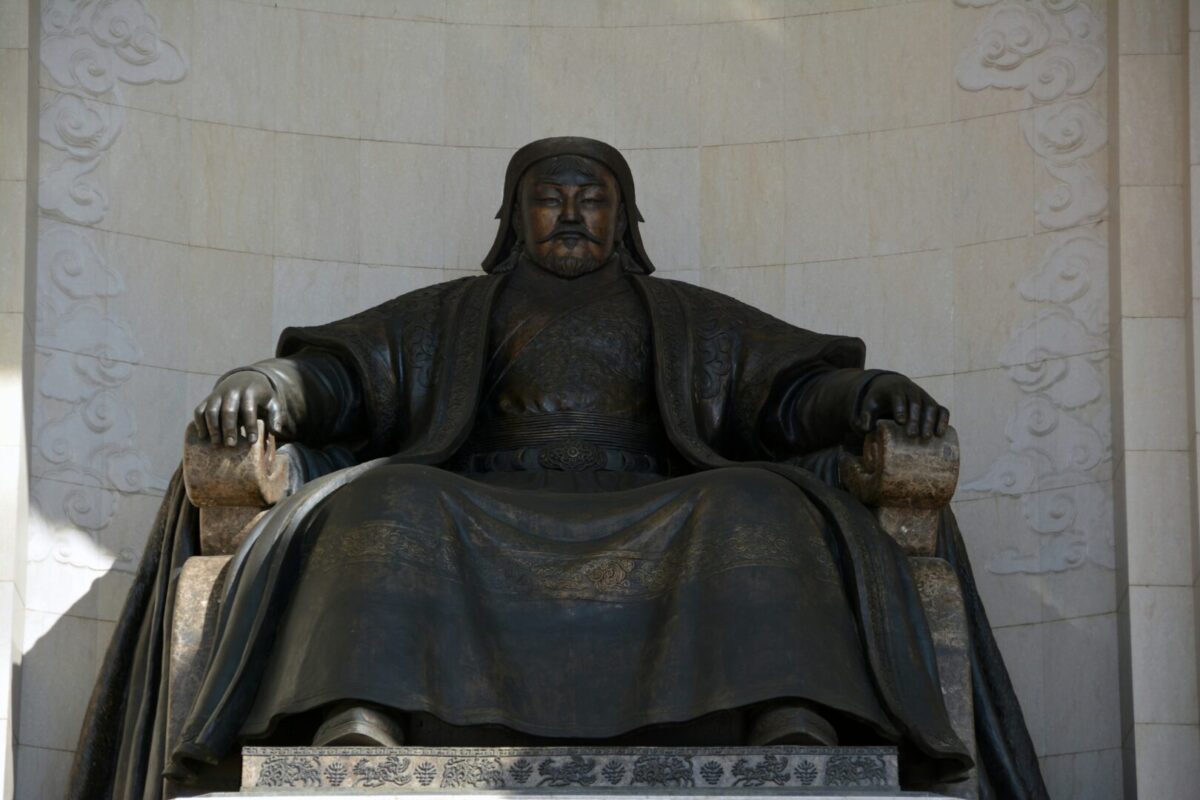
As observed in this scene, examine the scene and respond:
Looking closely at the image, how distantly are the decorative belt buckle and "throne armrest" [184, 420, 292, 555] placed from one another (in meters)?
0.91

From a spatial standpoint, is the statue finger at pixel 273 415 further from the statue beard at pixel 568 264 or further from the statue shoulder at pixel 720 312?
the statue shoulder at pixel 720 312

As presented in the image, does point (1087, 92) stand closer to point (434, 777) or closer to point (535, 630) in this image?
point (535, 630)

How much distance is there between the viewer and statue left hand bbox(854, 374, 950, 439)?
823 centimetres

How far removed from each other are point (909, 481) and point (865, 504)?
196mm

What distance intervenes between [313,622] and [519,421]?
154 centimetres

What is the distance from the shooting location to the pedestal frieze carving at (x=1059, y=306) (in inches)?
383

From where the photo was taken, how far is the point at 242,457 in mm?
8180

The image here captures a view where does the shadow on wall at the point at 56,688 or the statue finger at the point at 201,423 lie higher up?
the statue finger at the point at 201,423

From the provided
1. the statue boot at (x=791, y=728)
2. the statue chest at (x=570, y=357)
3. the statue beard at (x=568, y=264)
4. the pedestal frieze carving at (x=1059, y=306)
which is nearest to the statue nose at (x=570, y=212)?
the statue beard at (x=568, y=264)

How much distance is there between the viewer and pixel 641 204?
34.7ft

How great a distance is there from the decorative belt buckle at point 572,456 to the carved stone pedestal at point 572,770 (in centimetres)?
169

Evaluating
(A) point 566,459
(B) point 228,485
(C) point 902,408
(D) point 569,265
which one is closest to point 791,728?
(C) point 902,408

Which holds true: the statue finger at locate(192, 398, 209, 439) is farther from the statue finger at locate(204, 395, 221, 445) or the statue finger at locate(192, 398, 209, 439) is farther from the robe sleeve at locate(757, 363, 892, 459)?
the robe sleeve at locate(757, 363, 892, 459)

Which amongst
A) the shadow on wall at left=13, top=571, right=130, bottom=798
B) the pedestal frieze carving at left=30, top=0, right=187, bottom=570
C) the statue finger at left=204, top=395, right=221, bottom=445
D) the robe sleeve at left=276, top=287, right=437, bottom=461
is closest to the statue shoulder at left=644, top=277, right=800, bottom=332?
→ the robe sleeve at left=276, top=287, right=437, bottom=461
